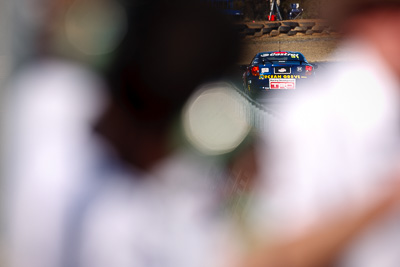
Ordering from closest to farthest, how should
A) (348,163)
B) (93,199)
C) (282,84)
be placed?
(348,163) < (93,199) < (282,84)

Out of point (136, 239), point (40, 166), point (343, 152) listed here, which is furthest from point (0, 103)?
point (343, 152)

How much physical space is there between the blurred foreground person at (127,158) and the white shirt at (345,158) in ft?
0.63

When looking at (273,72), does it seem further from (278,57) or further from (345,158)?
(345,158)

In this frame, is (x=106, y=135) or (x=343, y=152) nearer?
(x=343, y=152)

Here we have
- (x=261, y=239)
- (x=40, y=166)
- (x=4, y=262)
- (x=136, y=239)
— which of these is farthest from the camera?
(x=4, y=262)

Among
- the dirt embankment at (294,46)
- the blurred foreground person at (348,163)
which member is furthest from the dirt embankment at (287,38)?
the blurred foreground person at (348,163)

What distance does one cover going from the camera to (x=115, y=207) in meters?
0.96

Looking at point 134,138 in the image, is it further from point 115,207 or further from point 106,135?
point 115,207

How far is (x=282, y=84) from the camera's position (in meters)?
1.29

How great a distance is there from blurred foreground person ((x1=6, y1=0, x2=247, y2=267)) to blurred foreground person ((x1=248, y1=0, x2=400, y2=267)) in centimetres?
21

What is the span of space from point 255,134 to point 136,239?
0.42 metres

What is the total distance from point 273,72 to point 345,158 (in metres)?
0.62

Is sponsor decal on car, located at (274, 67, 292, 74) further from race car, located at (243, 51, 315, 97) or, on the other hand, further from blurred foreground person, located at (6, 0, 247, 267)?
blurred foreground person, located at (6, 0, 247, 267)

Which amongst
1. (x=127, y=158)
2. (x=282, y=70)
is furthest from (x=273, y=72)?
(x=127, y=158)
